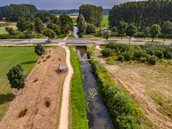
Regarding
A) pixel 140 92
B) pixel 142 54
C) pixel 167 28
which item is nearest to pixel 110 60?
pixel 142 54

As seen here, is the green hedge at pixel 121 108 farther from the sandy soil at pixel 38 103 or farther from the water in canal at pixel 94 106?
the sandy soil at pixel 38 103

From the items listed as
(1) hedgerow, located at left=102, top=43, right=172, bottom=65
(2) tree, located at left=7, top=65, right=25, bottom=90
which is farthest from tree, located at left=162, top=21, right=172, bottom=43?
(2) tree, located at left=7, top=65, right=25, bottom=90

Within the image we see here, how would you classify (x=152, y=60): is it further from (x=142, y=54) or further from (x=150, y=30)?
(x=150, y=30)

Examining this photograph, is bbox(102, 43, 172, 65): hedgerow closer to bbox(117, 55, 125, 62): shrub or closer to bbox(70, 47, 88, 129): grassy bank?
bbox(117, 55, 125, 62): shrub

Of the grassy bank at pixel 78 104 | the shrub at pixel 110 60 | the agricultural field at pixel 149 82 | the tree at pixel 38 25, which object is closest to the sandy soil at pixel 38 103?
the grassy bank at pixel 78 104

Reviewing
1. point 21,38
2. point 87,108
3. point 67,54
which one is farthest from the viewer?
point 21,38

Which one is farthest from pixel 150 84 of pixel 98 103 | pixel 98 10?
pixel 98 10

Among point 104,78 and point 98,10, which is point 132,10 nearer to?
point 98,10
